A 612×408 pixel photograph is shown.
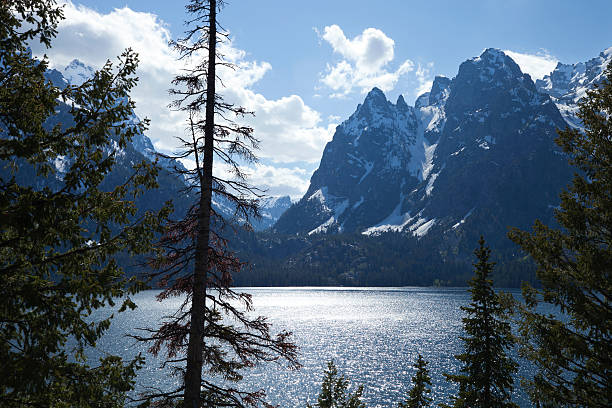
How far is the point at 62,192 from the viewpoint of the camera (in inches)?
274

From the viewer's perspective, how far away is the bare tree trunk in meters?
9.95

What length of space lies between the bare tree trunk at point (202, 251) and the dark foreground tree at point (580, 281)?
1008 centimetres

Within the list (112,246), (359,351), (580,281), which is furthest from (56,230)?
(359,351)

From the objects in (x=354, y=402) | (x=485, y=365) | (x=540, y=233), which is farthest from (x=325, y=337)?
(x=540, y=233)

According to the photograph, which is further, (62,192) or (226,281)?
(226,281)

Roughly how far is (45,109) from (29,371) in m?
4.83

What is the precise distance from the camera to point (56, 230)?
6965 mm

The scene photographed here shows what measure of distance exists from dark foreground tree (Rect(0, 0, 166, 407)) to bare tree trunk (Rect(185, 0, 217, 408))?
2.37 meters

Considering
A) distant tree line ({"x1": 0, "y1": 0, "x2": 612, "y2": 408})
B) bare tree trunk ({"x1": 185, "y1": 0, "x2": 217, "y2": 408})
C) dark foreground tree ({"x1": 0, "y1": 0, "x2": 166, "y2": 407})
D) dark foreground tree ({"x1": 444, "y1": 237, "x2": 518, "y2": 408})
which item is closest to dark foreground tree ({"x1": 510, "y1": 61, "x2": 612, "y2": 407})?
distant tree line ({"x1": 0, "y1": 0, "x2": 612, "y2": 408})

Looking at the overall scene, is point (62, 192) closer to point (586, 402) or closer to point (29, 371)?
point (29, 371)

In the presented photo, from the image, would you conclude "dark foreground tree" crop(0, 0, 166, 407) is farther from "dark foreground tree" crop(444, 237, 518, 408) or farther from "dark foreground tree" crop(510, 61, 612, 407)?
"dark foreground tree" crop(444, 237, 518, 408)

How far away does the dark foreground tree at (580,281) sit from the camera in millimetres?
11133

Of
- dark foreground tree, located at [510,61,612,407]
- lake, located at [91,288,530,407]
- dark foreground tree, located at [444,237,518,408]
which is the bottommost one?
lake, located at [91,288,530,407]

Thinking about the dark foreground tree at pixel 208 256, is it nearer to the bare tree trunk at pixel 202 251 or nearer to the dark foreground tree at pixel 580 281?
the bare tree trunk at pixel 202 251
